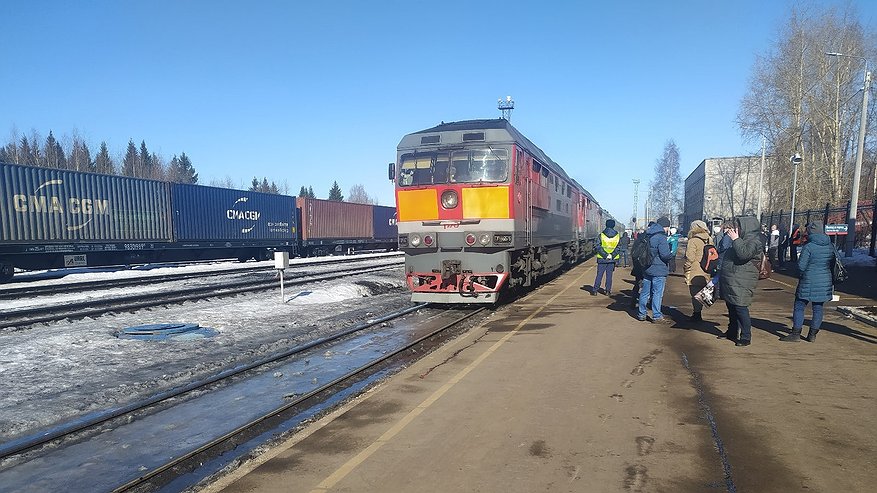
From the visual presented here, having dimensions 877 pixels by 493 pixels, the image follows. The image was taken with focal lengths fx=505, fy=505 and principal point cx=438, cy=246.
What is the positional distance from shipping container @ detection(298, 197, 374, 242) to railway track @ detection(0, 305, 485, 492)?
86.1ft

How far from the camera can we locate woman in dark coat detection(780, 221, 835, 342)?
6.71m

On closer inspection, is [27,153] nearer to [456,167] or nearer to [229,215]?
[229,215]

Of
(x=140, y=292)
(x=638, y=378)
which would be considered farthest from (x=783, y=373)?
(x=140, y=292)

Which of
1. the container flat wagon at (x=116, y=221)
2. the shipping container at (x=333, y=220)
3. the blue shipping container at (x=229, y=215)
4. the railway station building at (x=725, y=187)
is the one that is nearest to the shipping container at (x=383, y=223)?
the shipping container at (x=333, y=220)

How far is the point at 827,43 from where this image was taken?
29.8 metres

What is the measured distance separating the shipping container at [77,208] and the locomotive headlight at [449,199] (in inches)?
639

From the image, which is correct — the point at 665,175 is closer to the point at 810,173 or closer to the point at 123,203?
the point at 810,173

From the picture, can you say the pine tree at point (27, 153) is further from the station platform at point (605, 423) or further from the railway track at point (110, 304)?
the station platform at point (605, 423)

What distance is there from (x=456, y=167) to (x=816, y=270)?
21.0 ft

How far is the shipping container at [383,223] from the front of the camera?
129 ft

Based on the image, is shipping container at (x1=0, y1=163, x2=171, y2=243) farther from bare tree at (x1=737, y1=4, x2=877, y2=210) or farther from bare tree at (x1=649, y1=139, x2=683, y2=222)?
bare tree at (x1=649, y1=139, x2=683, y2=222)

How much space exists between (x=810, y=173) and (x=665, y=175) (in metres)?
44.1

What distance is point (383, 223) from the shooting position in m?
40.6

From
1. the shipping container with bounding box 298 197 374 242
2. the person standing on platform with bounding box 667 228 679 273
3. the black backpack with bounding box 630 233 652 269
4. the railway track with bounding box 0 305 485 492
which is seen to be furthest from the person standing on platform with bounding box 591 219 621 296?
the shipping container with bounding box 298 197 374 242
